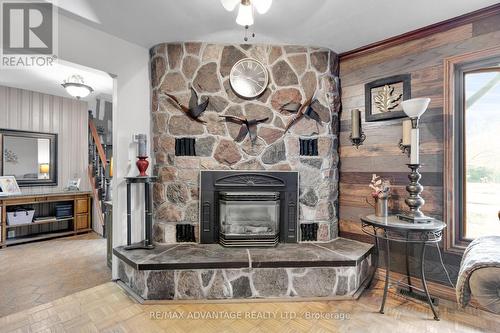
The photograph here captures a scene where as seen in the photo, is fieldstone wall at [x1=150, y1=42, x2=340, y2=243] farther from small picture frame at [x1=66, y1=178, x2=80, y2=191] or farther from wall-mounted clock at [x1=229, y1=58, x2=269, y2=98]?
small picture frame at [x1=66, y1=178, x2=80, y2=191]

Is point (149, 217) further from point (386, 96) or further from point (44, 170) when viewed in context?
point (44, 170)

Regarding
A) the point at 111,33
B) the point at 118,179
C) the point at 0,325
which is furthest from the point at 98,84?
the point at 0,325

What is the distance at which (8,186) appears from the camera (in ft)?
12.6

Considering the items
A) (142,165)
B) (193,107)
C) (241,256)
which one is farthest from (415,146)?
(142,165)

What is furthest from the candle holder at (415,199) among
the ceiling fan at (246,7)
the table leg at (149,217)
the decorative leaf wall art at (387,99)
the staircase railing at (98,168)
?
the staircase railing at (98,168)

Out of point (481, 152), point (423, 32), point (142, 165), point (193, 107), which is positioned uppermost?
point (423, 32)

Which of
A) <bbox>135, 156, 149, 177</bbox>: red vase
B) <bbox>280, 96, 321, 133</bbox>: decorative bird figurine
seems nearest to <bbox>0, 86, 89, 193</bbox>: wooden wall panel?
<bbox>135, 156, 149, 177</bbox>: red vase

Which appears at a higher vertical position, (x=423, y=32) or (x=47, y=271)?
(x=423, y=32)

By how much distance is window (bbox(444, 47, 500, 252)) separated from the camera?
2145 mm

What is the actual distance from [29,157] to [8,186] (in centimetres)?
60

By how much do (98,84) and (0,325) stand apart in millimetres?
3402

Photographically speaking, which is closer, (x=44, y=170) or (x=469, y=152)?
(x=469, y=152)

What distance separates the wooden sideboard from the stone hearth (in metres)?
2.81

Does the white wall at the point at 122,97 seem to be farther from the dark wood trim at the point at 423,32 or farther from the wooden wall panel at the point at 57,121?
the wooden wall panel at the point at 57,121
